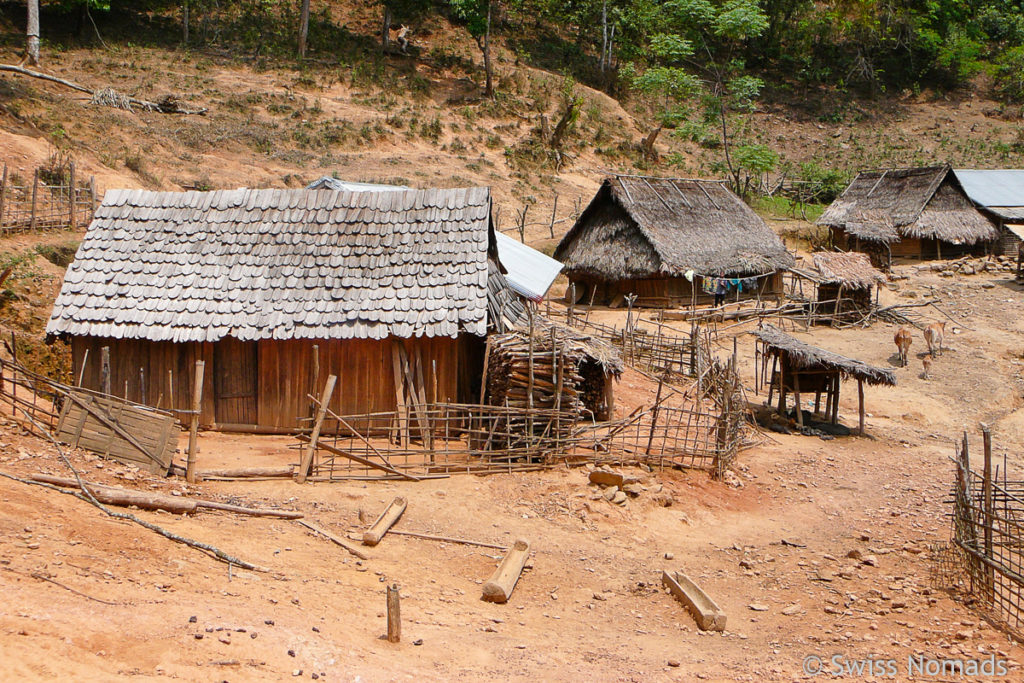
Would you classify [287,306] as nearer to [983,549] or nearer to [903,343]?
[983,549]

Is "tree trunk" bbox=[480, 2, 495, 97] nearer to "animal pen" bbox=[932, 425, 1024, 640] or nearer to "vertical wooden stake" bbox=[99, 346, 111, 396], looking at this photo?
"vertical wooden stake" bbox=[99, 346, 111, 396]

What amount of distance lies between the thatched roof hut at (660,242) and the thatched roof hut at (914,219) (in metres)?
5.73

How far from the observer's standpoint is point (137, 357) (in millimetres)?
12633

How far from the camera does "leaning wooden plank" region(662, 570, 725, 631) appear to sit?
7.77 meters

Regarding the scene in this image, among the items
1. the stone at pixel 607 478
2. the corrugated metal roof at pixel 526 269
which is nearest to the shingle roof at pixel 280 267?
the stone at pixel 607 478

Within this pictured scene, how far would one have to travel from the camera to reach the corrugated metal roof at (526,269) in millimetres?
16016

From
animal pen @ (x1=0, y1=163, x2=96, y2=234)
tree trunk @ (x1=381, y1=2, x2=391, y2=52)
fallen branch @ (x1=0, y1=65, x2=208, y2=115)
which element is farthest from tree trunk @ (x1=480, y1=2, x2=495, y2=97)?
animal pen @ (x1=0, y1=163, x2=96, y2=234)

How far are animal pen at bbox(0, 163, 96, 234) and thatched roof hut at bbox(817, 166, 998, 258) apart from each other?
80.0 ft

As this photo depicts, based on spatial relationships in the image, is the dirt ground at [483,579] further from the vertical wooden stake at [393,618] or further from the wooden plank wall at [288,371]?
the wooden plank wall at [288,371]

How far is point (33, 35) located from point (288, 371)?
85.7 ft

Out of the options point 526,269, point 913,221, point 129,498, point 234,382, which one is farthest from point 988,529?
point 913,221

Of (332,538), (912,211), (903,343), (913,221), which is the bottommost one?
(332,538)

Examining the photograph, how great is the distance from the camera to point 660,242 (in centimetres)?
2553

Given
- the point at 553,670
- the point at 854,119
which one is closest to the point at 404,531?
the point at 553,670
